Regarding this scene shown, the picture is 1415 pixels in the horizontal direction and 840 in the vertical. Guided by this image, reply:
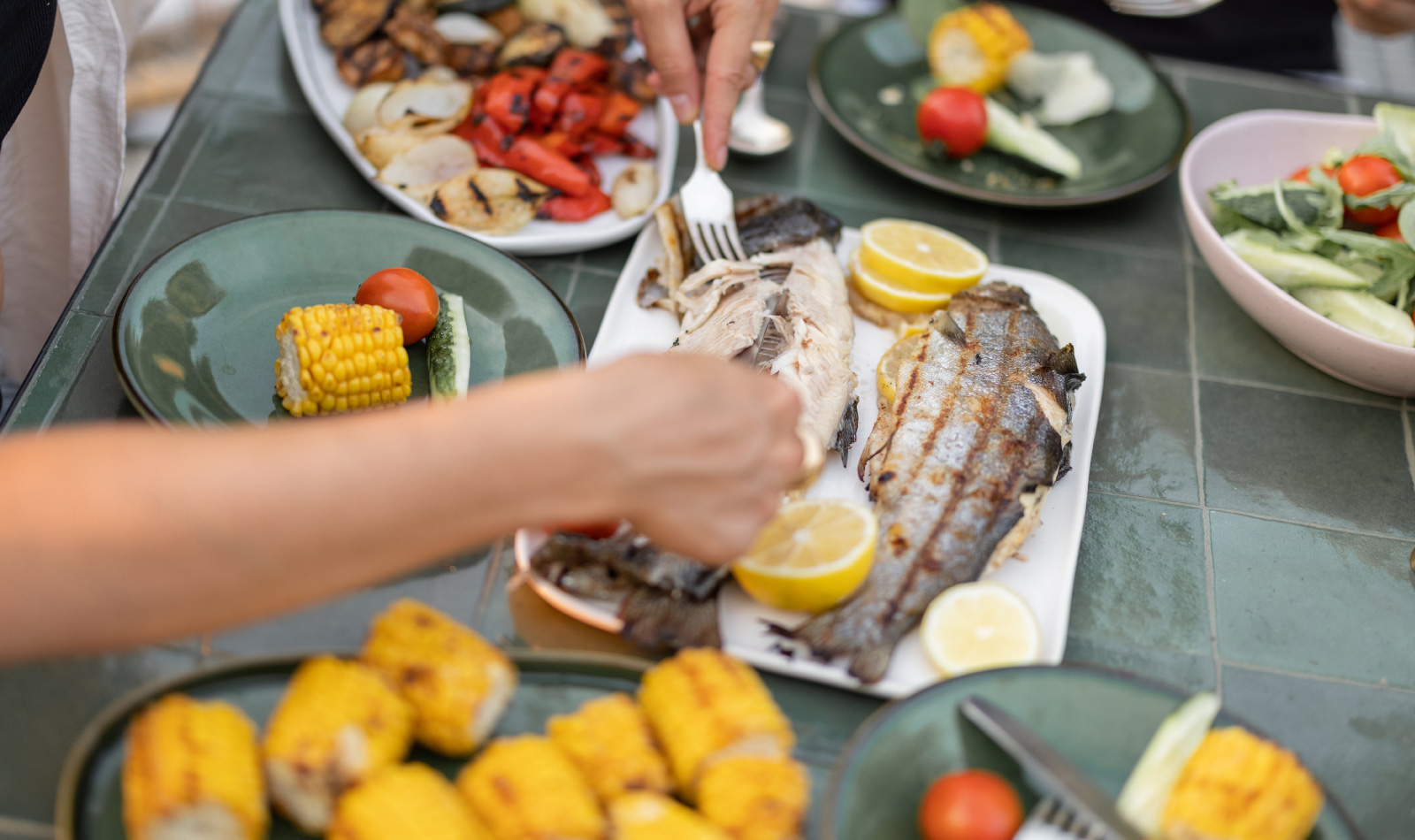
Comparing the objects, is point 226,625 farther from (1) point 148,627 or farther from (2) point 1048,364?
(2) point 1048,364

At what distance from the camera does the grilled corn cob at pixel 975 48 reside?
3.25 meters

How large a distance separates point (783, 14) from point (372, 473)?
290cm

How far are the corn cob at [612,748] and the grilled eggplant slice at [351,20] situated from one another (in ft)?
7.16

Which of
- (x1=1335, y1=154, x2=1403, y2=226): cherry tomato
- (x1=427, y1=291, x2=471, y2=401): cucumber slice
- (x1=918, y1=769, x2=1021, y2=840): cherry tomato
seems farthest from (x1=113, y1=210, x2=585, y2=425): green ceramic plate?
(x1=1335, y1=154, x2=1403, y2=226): cherry tomato

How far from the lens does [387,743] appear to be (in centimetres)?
140

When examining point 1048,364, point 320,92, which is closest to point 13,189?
point 320,92

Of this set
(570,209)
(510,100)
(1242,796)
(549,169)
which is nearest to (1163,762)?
(1242,796)

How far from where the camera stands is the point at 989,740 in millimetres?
1549

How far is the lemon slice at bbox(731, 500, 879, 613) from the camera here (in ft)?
5.68

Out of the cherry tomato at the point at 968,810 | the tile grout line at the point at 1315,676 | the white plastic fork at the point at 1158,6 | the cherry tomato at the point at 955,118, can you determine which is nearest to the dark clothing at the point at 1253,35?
the white plastic fork at the point at 1158,6

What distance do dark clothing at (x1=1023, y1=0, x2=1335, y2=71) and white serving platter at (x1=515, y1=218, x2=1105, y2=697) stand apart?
194 centimetres

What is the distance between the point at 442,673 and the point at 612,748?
27 centimetres

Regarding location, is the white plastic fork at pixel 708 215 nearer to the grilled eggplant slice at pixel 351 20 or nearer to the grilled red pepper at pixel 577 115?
the grilled red pepper at pixel 577 115

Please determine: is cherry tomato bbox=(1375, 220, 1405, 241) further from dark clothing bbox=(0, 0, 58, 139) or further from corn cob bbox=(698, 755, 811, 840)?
dark clothing bbox=(0, 0, 58, 139)
